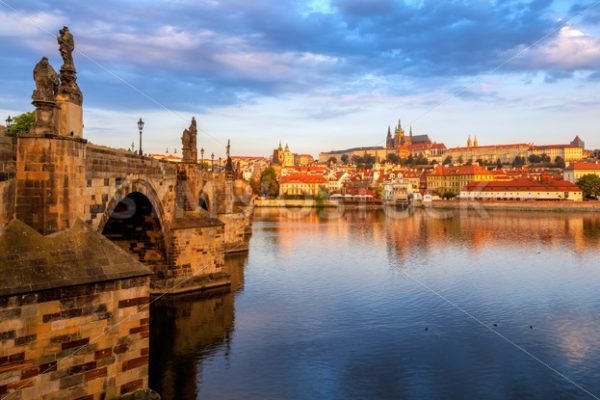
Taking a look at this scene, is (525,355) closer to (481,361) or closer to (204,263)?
(481,361)

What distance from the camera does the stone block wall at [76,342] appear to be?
337 inches

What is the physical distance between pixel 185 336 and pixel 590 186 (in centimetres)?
10218

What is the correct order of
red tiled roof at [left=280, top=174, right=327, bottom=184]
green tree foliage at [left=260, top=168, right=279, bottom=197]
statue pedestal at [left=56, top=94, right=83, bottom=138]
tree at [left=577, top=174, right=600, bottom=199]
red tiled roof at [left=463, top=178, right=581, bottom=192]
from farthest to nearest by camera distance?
red tiled roof at [left=280, top=174, right=327, bottom=184] → green tree foliage at [left=260, top=168, right=279, bottom=197] → red tiled roof at [left=463, top=178, right=581, bottom=192] → tree at [left=577, top=174, right=600, bottom=199] → statue pedestal at [left=56, top=94, right=83, bottom=138]

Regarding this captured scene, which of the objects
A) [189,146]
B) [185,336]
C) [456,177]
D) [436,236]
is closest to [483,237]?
[436,236]

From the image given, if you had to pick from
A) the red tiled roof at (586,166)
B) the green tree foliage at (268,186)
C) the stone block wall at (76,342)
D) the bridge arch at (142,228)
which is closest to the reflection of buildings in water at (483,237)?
the bridge arch at (142,228)

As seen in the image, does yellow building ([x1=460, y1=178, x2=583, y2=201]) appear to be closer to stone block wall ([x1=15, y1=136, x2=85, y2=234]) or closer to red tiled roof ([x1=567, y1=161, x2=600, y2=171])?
red tiled roof ([x1=567, y1=161, x2=600, y2=171])

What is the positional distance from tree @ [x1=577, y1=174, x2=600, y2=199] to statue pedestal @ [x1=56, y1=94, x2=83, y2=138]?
107 m

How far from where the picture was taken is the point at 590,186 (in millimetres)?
100750

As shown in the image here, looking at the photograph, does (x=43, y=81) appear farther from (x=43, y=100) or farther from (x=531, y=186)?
(x=531, y=186)

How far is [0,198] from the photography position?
9.54 metres

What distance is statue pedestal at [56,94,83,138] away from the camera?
10.9m

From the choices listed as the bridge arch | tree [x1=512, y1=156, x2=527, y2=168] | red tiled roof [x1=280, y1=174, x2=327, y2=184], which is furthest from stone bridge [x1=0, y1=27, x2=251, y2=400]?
tree [x1=512, y1=156, x2=527, y2=168]

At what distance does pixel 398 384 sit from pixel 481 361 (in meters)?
3.11

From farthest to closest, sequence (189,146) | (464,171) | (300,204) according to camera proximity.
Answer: (464,171) → (300,204) → (189,146)
